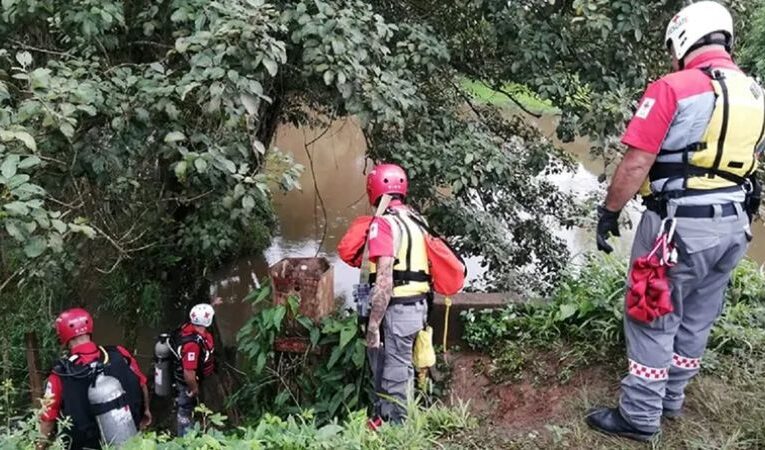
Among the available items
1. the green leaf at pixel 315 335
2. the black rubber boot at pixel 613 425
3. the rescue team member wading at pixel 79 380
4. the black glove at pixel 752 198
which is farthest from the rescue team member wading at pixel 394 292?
the rescue team member wading at pixel 79 380

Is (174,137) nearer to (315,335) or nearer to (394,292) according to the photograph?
(394,292)

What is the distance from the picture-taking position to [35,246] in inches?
113

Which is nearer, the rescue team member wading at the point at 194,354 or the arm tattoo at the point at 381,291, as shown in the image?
the arm tattoo at the point at 381,291

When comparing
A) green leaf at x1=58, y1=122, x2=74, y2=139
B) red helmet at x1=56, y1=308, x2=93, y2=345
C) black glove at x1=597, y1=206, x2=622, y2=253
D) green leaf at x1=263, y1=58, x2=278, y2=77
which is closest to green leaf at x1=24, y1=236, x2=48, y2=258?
green leaf at x1=58, y1=122, x2=74, y2=139

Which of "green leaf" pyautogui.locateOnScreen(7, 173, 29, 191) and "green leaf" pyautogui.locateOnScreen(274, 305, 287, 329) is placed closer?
"green leaf" pyautogui.locateOnScreen(7, 173, 29, 191)

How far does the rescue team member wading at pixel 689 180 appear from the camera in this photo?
2.74m

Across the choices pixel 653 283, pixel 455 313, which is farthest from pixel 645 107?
pixel 455 313

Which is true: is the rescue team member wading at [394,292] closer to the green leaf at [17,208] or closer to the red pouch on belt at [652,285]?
the red pouch on belt at [652,285]

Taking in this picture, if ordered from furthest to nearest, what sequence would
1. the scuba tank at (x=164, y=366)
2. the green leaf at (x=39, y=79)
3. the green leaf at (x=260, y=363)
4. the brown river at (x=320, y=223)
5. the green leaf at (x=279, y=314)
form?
the brown river at (x=320, y=223) < the scuba tank at (x=164, y=366) < the green leaf at (x=260, y=363) < the green leaf at (x=279, y=314) < the green leaf at (x=39, y=79)

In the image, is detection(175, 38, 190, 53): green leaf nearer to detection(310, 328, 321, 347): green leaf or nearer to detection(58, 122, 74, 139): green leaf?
detection(58, 122, 74, 139): green leaf

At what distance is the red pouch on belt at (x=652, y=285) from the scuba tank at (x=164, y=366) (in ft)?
11.9

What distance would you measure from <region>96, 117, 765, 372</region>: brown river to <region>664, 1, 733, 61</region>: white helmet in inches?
125

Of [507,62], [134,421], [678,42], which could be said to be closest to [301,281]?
[134,421]

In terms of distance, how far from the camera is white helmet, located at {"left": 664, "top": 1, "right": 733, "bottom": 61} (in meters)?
2.81
